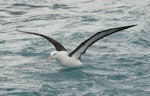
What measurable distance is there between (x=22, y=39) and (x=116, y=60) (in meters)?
3.40

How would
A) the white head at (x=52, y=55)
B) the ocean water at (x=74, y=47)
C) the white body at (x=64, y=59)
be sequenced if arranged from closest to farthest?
the ocean water at (x=74, y=47)
the white head at (x=52, y=55)
the white body at (x=64, y=59)

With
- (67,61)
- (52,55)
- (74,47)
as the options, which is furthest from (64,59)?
(74,47)

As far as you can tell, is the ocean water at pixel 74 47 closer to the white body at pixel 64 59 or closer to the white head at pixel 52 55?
the white body at pixel 64 59

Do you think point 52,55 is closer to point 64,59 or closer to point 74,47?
point 64,59

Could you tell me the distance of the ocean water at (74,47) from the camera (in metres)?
10.7

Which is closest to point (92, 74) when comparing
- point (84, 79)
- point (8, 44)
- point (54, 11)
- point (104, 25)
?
point (84, 79)

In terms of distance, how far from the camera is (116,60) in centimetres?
1252

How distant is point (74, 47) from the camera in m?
13.9

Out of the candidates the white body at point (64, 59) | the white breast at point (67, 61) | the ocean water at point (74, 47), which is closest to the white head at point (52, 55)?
the white body at point (64, 59)

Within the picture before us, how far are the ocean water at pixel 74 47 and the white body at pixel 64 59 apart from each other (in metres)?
0.16

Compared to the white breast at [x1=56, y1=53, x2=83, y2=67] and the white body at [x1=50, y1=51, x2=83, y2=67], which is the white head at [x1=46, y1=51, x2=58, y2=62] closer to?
the white body at [x1=50, y1=51, x2=83, y2=67]

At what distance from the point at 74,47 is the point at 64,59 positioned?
2135mm

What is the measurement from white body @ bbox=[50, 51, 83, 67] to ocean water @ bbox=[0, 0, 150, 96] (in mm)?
156

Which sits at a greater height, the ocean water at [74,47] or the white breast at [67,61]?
the white breast at [67,61]
